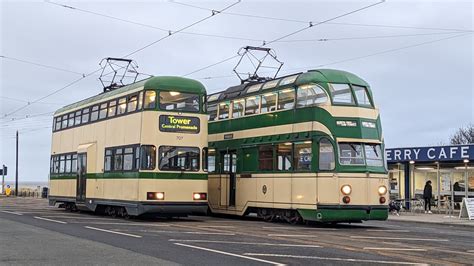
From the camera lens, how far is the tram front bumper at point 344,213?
17969 mm

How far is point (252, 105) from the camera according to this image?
71.9 feet


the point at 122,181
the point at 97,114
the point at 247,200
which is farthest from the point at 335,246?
the point at 97,114

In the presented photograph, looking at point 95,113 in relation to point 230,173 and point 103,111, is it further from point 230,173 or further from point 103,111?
point 230,173

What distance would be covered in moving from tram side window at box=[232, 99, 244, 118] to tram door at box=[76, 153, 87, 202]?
21.6 feet

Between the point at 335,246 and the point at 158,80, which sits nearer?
the point at 335,246

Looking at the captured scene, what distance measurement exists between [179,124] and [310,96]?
464cm

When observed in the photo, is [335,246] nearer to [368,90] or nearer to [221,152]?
[368,90]

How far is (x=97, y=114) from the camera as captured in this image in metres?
24.2

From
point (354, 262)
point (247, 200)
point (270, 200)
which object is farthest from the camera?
point (247, 200)

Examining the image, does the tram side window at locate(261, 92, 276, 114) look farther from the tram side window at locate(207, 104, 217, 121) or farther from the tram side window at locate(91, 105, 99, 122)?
the tram side window at locate(91, 105, 99, 122)

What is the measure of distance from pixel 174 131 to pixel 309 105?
472 centimetres

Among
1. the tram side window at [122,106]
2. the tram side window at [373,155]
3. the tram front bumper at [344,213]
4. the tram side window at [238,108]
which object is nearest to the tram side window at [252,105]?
the tram side window at [238,108]

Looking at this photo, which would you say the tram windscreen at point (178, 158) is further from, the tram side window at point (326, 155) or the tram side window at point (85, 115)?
the tram side window at point (85, 115)

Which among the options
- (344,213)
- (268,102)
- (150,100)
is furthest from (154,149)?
(344,213)
